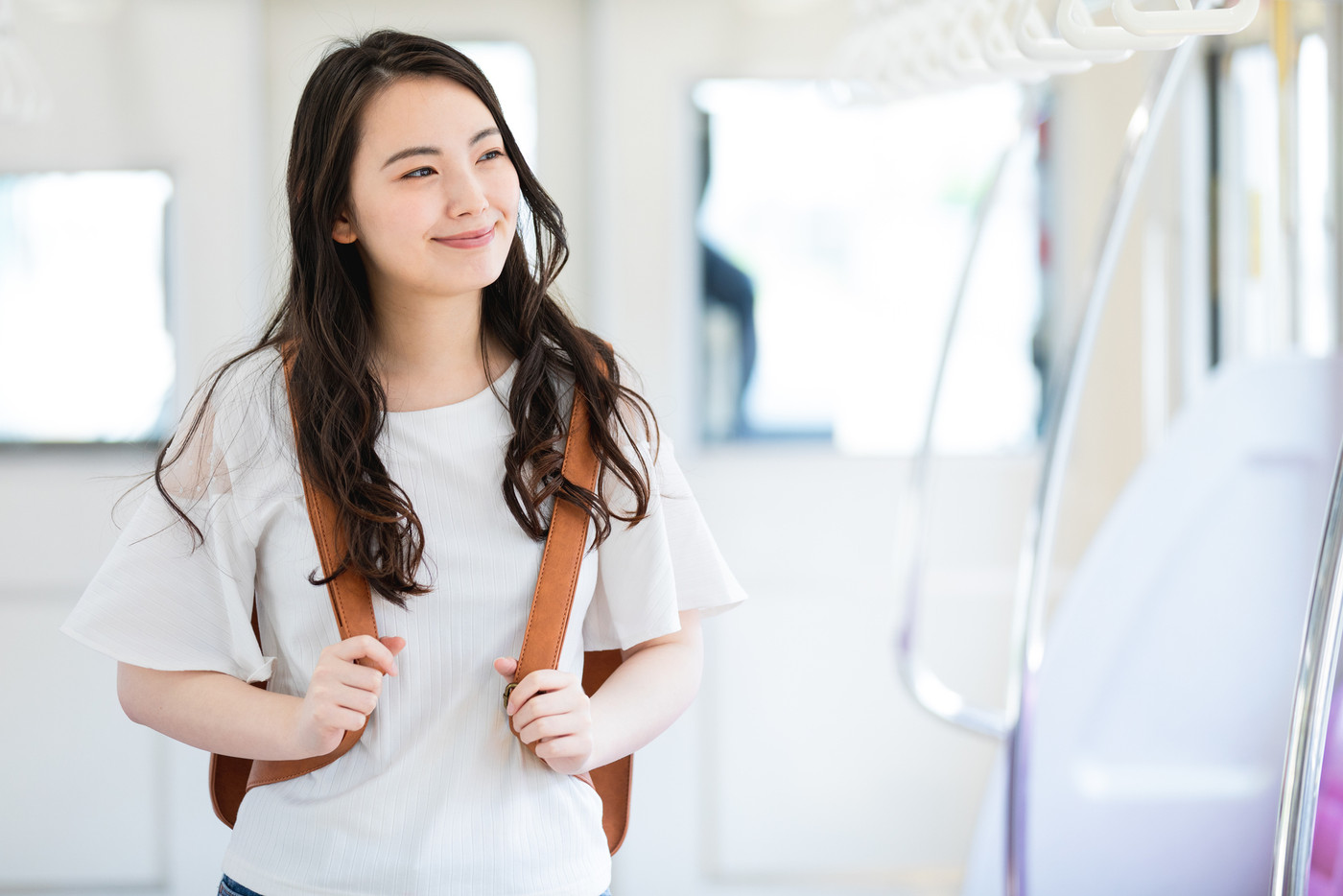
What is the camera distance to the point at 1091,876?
2061 millimetres

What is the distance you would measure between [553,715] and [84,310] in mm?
→ 2008

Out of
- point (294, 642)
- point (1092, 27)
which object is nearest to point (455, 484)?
point (294, 642)

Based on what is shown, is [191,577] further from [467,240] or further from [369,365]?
[467,240]

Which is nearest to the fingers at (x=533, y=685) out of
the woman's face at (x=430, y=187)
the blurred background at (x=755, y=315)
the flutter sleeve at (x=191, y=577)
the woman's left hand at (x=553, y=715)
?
the woman's left hand at (x=553, y=715)

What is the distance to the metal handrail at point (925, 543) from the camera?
5.90ft

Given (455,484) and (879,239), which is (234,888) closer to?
(455,484)

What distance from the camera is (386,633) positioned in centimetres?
94

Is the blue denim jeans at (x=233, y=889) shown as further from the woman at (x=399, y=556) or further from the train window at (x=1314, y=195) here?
the train window at (x=1314, y=195)

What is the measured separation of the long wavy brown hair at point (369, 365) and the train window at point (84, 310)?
1586mm

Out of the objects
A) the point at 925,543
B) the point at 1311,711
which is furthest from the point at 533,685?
the point at 925,543

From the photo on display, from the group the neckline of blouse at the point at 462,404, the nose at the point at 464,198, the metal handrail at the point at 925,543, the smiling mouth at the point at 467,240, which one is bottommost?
the metal handrail at the point at 925,543

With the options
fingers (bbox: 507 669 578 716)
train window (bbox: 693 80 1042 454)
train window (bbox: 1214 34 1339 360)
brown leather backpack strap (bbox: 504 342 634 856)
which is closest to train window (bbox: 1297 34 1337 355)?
train window (bbox: 1214 34 1339 360)

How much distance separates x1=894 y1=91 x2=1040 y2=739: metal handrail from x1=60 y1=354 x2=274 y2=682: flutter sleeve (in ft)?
3.72

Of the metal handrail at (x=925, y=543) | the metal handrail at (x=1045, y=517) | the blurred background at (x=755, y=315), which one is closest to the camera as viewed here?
the metal handrail at (x=1045, y=517)
